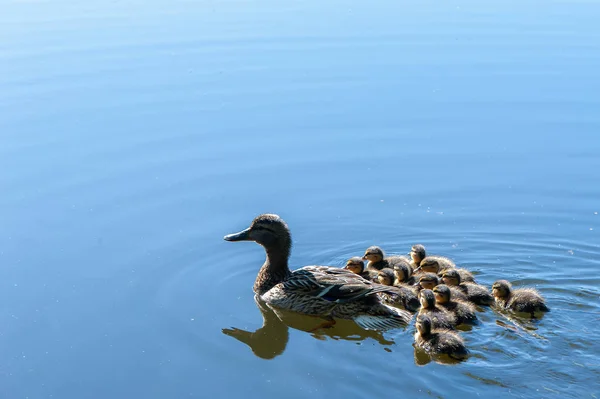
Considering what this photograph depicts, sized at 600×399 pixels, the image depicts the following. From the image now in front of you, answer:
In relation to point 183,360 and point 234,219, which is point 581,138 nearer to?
point 234,219

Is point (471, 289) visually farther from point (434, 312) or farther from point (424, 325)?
point (424, 325)

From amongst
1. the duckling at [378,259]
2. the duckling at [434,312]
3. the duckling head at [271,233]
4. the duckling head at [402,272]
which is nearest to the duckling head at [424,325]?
the duckling at [434,312]

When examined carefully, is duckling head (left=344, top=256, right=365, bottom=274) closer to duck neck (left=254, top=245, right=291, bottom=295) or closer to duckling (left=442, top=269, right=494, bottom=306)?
duck neck (left=254, top=245, right=291, bottom=295)

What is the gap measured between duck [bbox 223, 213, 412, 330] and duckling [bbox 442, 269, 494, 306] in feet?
1.65

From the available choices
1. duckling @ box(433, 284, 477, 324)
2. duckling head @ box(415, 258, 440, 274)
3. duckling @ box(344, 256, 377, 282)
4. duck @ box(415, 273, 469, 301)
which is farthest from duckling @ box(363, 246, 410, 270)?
duckling @ box(433, 284, 477, 324)

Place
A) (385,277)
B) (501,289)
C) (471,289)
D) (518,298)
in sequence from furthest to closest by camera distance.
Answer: (385,277) < (471,289) < (501,289) < (518,298)

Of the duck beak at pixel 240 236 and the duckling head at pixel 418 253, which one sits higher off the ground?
the duck beak at pixel 240 236

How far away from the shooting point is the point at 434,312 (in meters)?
7.20

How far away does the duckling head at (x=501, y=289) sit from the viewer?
24.3 ft

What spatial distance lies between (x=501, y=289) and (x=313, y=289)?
4.94 ft

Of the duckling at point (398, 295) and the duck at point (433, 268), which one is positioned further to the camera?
the duck at point (433, 268)

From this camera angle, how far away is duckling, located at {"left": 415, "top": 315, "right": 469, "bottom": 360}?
21.5 ft

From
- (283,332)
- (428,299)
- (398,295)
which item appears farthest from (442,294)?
(283,332)

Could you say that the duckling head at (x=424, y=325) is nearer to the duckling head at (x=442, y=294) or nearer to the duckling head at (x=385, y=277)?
the duckling head at (x=442, y=294)
